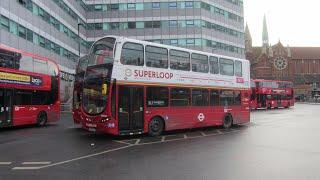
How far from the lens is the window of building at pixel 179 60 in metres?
19.5

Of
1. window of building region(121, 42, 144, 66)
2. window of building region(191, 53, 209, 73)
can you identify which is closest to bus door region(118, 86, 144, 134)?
window of building region(121, 42, 144, 66)

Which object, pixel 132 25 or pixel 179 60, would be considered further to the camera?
pixel 132 25

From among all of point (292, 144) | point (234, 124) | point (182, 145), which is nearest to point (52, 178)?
point (182, 145)

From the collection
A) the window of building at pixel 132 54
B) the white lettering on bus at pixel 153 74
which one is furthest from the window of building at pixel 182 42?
the window of building at pixel 132 54

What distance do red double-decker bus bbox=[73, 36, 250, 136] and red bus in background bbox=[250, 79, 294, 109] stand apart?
98.0 ft

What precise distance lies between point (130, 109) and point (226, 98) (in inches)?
286

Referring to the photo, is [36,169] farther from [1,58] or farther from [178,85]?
[1,58]

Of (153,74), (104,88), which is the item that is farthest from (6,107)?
(153,74)

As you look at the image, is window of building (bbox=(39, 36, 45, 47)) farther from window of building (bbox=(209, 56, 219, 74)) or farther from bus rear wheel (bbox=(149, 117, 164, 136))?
bus rear wheel (bbox=(149, 117, 164, 136))

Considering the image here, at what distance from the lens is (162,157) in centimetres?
1265

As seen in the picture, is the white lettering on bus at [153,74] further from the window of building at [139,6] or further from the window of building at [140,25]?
the window of building at [139,6]

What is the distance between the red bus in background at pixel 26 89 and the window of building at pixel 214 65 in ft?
30.8

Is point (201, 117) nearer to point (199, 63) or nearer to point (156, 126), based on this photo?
point (199, 63)

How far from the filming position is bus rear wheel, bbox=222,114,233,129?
75.3 feet
